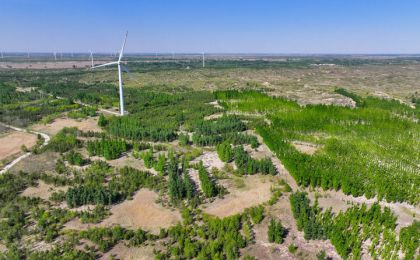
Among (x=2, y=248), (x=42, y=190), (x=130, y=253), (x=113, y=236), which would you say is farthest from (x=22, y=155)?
(x=130, y=253)

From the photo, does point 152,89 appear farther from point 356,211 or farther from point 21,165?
point 356,211

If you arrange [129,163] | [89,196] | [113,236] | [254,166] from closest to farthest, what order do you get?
[113,236]
[89,196]
[254,166]
[129,163]

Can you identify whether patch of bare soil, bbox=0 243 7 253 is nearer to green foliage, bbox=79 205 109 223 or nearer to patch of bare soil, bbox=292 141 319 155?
green foliage, bbox=79 205 109 223

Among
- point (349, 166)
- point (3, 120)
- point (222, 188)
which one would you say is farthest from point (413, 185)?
point (3, 120)

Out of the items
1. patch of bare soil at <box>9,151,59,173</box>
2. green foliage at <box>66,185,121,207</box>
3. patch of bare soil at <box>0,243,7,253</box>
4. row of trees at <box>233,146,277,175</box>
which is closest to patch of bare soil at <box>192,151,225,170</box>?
row of trees at <box>233,146,277,175</box>

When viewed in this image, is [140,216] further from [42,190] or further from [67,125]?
[67,125]

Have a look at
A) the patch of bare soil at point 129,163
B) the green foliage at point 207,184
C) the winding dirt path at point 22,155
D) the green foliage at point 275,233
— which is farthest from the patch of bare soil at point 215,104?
the green foliage at point 275,233
